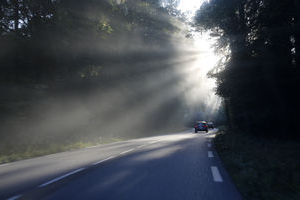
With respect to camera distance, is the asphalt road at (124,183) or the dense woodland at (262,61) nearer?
the asphalt road at (124,183)

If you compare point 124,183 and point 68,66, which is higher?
point 68,66

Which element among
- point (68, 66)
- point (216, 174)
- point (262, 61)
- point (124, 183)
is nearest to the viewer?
point (124, 183)

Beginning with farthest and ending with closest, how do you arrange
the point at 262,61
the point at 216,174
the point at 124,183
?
the point at 262,61
the point at 216,174
the point at 124,183

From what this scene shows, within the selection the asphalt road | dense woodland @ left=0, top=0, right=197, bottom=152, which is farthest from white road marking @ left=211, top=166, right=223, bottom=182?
dense woodland @ left=0, top=0, right=197, bottom=152

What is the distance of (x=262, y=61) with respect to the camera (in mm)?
15656

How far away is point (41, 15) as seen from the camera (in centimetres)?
1786

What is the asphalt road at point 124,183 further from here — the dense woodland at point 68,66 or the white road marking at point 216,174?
the dense woodland at point 68,66

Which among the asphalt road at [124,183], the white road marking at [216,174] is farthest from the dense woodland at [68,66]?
the white road marking at [216,174]

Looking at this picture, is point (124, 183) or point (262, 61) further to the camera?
point (262, 61)

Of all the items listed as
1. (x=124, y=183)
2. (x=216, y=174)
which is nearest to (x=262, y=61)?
(x=216, y=174)

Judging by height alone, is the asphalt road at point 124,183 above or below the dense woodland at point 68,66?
below

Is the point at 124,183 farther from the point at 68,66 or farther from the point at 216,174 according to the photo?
the point at 68,66

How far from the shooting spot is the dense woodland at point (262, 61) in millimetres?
14562

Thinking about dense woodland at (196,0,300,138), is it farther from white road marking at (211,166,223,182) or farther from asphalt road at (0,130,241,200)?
asphalt road at (0,130,241,200)
